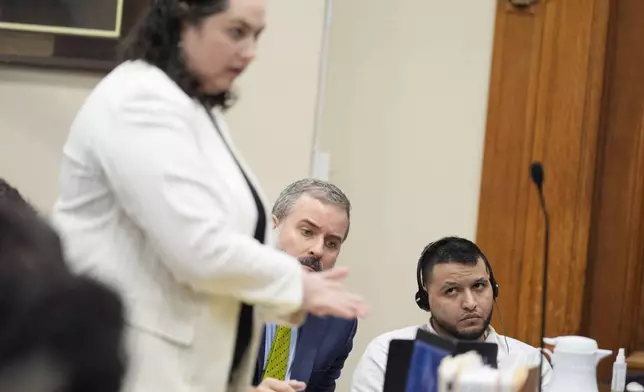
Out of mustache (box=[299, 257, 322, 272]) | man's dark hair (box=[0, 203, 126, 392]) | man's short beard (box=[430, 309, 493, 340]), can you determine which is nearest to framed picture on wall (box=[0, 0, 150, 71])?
mustache (box=[299, 257, 322, 272])

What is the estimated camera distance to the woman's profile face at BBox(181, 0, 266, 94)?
138 centimetres

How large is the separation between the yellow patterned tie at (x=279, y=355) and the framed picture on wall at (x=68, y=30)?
928mm

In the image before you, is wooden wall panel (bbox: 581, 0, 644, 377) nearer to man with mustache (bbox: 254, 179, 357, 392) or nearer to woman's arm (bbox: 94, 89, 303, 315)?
man with mustache (bbox: 254, 179, 357, 392)

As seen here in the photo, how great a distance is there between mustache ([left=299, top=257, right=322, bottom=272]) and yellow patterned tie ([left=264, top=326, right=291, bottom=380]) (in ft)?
0.50

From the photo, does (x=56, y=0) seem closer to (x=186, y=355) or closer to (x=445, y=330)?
(x=445, y=330)

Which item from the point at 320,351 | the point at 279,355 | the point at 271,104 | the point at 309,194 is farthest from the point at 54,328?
the point at 271,104

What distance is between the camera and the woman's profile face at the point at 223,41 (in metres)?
1.38

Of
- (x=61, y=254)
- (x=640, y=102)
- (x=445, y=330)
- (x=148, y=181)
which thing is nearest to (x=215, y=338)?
(x=148, y=181)

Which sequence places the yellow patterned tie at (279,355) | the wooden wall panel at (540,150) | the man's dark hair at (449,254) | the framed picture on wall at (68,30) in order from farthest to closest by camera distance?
the wooden wall panel at (540,150) < the framed picture on wall at (68,30) < the man's dark hair at (449,254) < the yellow patterned tie at (279,355)

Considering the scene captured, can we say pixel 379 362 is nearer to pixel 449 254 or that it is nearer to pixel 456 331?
pixel 456 331

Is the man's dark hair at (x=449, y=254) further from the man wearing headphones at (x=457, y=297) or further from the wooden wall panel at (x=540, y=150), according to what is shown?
the wooden wall panel at (x=540, y=150)

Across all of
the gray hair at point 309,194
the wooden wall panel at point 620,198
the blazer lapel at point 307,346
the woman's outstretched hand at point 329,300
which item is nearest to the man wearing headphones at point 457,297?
the blazer lapel at point 307,346

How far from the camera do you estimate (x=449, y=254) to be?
2.36 meters

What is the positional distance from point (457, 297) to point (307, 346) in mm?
352
